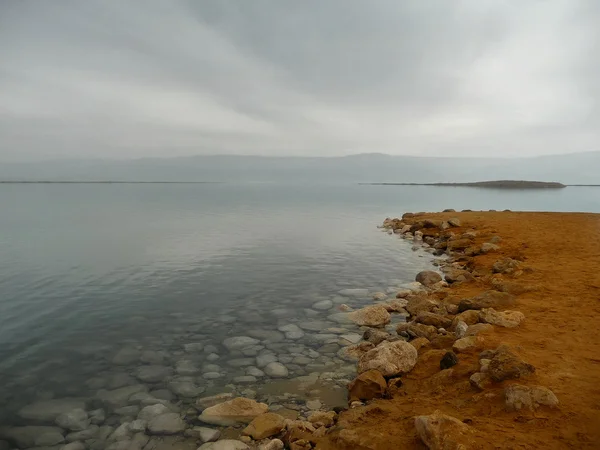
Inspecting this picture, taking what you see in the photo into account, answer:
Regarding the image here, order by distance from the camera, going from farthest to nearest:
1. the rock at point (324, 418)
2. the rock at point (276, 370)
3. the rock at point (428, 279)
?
the rock at point (428, 279) < the rock at point (276, 370) < the rock at point (324, 418)

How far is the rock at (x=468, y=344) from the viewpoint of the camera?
31.4ft

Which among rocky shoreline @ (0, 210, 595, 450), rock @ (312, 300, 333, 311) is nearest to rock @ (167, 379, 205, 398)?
rocky shoreline @ (0, 210, 595, 450)

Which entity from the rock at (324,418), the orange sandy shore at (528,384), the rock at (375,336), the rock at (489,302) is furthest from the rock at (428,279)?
the rock at (324,418)

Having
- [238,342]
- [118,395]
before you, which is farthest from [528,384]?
[118,395]

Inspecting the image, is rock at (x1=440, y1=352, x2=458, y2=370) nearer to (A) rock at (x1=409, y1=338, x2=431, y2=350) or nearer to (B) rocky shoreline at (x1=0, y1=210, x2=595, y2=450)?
(B) rocky shoreline at (x1=0, y1=210, x2=595, y2=450)

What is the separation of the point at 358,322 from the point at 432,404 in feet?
20.6

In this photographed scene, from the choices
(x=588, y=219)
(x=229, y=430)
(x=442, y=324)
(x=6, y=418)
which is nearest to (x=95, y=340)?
(x=6, y=418)

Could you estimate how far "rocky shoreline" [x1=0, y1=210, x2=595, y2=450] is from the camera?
6562 millimetres

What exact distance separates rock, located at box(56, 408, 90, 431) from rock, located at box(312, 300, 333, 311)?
9262mm

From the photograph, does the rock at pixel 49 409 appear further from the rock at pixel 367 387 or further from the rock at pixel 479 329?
the rock at pixel 479 329

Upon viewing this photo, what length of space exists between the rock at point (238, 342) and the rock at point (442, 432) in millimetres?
6818

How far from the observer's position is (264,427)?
763cm

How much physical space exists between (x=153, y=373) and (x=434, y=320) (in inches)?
348

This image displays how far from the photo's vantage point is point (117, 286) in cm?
1894
